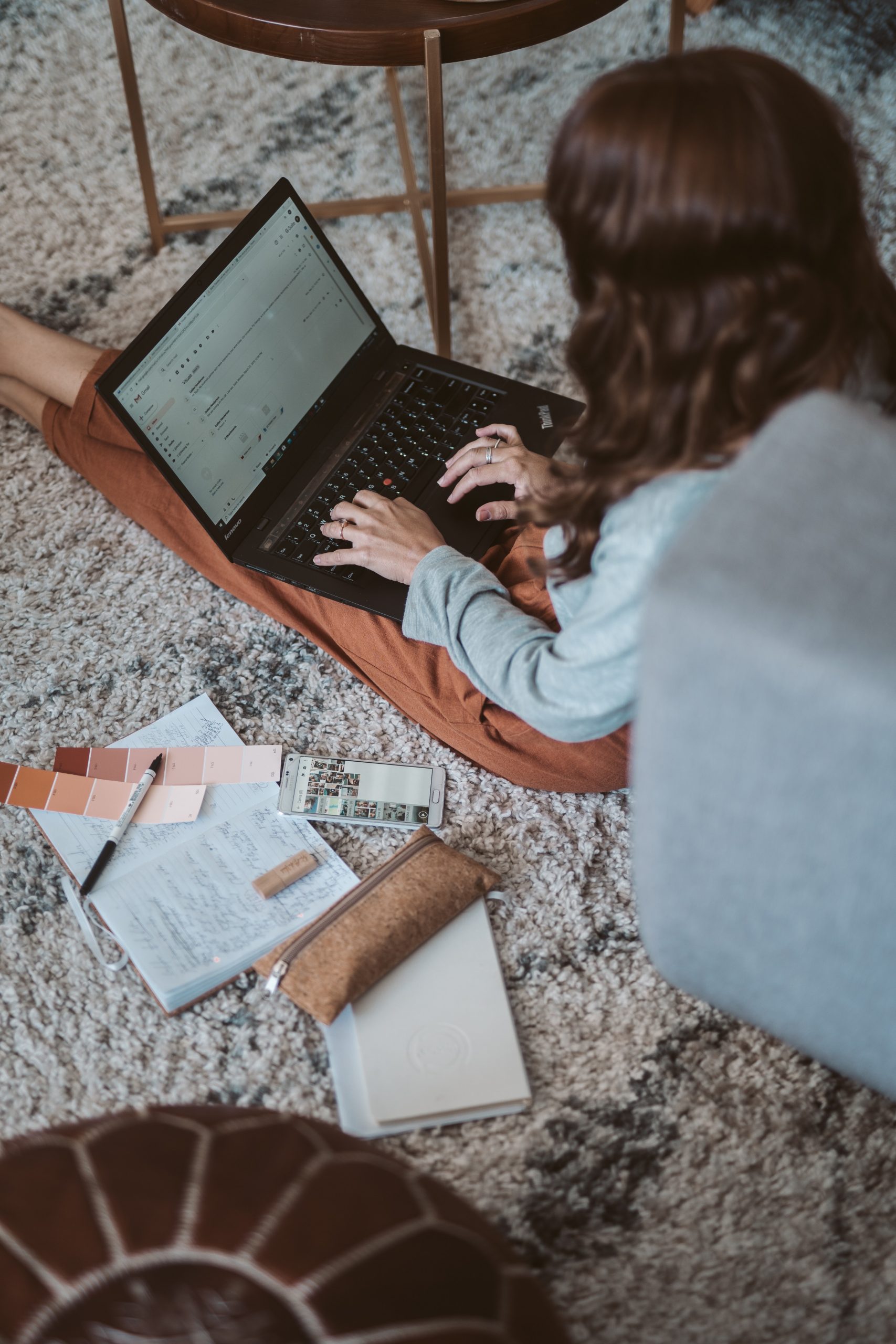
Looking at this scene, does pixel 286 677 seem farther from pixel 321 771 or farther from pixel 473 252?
pixel 473 252

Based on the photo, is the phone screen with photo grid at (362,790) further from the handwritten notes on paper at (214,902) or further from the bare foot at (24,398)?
the bare foot at (24,398)

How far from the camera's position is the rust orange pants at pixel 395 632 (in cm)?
123

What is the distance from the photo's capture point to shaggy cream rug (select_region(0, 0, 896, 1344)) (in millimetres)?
1040

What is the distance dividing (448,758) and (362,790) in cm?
13

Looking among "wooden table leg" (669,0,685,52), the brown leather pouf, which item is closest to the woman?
the brown leather pouf

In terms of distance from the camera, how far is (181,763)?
1328mm

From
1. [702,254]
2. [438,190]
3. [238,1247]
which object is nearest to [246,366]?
[438,190]

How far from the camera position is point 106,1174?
78cm

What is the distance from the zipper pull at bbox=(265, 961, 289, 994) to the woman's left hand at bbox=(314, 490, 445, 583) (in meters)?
0.43

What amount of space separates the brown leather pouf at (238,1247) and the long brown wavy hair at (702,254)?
56cm

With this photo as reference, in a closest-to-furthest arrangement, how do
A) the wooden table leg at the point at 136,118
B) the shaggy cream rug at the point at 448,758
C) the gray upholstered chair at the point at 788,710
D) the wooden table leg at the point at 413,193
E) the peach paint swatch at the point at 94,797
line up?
the gray upholstered chair at the point at 788,710
the shaggy cream rug at the point at 448,758
the peach paint swatch at the point at 94,797
the wooden table leg at the point at 136,118
the wooden table leg at the point at 413,193

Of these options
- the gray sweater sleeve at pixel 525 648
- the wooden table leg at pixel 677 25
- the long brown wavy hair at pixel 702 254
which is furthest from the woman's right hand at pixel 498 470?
the wooden table leg at pixel 677 25

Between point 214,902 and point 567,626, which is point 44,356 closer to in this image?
point 214,902

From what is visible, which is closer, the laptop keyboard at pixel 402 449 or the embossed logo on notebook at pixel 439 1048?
the embossed logo on notebook at pixel 439 1048
